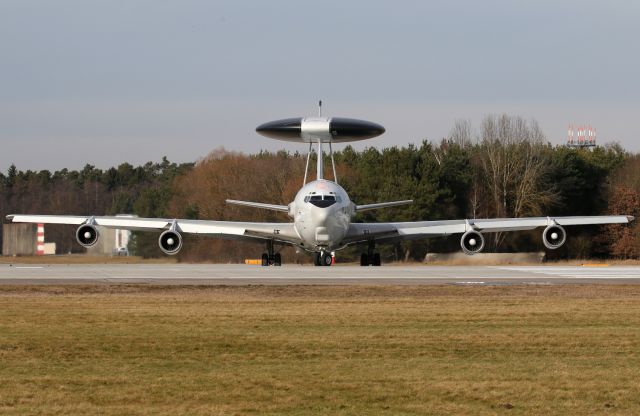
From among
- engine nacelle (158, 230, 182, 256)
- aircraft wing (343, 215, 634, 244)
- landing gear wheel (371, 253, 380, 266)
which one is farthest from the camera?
landing gear wheel (371, 253, 380, 266)

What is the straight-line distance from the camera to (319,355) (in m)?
17.0

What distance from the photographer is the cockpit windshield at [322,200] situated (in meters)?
50.4

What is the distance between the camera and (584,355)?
1711 cm

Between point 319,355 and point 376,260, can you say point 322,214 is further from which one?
point 319,355

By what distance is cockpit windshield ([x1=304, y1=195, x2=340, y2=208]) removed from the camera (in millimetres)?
50353

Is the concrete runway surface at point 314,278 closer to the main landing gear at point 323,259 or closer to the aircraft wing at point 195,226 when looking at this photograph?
the aircraft wing at point 195,226

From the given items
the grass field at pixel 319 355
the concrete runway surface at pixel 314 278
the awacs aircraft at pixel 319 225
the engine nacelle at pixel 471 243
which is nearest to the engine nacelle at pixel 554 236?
the awacs aircraft at pixel 319 225

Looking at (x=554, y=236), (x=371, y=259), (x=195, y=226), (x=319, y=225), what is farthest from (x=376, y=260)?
(x=554, y=236)

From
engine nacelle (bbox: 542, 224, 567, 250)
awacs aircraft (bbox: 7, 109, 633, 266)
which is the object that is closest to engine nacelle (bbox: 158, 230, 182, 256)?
awacs aircraft (bbox: 7, 109, 633, 266)

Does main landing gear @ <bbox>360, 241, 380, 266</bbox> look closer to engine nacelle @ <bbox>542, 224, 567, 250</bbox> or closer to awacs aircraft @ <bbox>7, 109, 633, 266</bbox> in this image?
awacs aircraft @ <bbox>7, 109, 633, 266</bbox>

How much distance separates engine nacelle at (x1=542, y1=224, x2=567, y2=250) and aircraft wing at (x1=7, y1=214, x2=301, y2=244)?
38.6 feet

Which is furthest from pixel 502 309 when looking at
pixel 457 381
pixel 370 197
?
pixel 370 197

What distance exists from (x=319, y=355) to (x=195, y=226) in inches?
1464

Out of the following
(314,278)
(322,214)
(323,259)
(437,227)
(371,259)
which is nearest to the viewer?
(314,278)
